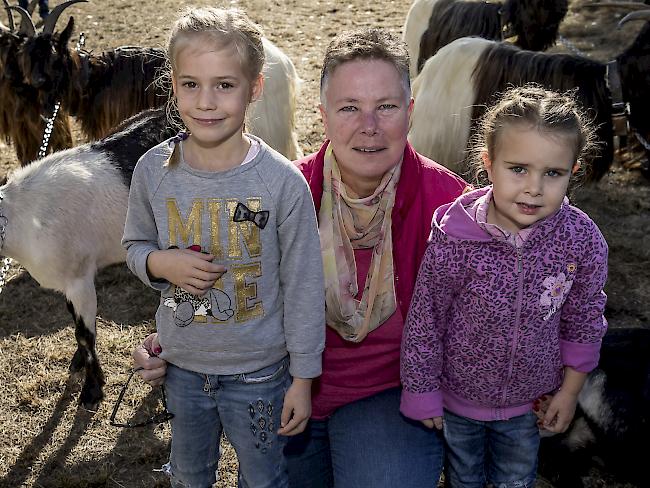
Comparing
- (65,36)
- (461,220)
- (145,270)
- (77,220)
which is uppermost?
(461,220)

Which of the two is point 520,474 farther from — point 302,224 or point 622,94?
point 622,94

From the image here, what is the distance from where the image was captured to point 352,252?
2.24 metres

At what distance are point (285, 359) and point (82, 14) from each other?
887cm

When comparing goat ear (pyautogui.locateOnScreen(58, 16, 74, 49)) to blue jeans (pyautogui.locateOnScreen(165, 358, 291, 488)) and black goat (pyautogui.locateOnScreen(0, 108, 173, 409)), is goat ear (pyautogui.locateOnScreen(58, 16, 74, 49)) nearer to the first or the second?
black goat (pyautogui.locateOnScreen(0, 108, 173, 409))

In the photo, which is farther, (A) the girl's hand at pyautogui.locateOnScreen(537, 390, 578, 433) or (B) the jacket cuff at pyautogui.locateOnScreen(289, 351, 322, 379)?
(A) the girl's hand at pyautogui.locateOnScreen(537, 390, 578, 433)

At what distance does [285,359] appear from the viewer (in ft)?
6.90

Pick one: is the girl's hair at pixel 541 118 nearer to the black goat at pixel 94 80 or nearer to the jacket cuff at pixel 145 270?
the jacket cuff at pixel 145 270

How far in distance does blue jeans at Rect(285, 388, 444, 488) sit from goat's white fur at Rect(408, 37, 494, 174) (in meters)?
2.32

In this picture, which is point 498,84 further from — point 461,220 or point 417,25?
point 461,220

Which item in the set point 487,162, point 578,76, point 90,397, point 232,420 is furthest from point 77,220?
point 578,76

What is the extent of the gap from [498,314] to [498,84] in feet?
8.31

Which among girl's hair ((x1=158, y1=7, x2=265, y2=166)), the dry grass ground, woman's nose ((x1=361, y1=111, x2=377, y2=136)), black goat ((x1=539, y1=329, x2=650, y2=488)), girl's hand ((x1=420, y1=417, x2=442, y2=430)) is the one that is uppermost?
girl's hair ((x1=158, y1=7, x2=265, y2=166))

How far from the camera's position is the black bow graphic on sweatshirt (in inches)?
75.5

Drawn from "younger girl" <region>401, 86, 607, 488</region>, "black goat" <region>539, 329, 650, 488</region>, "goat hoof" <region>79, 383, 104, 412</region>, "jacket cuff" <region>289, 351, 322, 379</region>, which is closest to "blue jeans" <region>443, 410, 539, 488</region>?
"younger girl" <region>401, 86, 607, 488</region>
